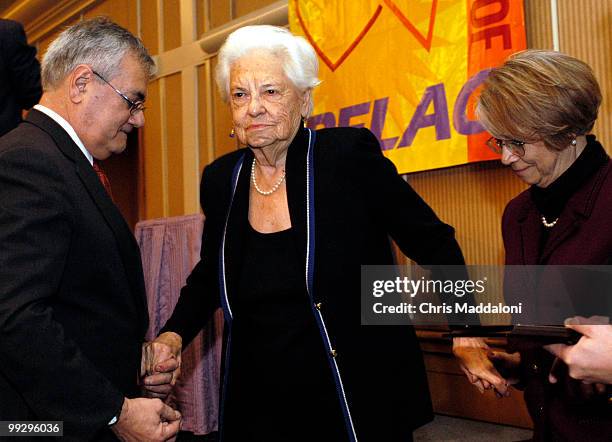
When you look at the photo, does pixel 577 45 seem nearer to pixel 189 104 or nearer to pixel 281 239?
pixel 281 239

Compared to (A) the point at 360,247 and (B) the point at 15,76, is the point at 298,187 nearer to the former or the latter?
(A) the point at 360,247

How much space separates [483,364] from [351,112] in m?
2.40

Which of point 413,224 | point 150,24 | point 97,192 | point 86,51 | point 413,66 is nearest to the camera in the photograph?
point 97,192

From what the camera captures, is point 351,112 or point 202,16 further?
point 202,16

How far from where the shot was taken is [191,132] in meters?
5.94

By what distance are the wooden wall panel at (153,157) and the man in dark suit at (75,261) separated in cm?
484

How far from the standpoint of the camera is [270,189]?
1.91m

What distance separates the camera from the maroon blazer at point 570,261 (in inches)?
56.4

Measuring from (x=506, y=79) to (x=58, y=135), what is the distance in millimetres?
1101

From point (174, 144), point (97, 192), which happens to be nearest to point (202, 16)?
point (174, 144)

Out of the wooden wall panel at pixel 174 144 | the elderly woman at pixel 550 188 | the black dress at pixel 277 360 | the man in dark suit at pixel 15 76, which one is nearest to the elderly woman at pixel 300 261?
the black dress at pixel 277 360

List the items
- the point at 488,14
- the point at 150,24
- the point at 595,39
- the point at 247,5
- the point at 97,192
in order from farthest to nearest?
the point at 150,24 < the point at 247,5 < the point at 488,14 < the point at 595,39 < the point at 97,192

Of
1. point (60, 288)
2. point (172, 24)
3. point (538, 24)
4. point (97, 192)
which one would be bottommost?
point (60, 288)

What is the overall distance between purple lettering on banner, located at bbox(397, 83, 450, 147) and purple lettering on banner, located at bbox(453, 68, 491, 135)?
7 centimetres
